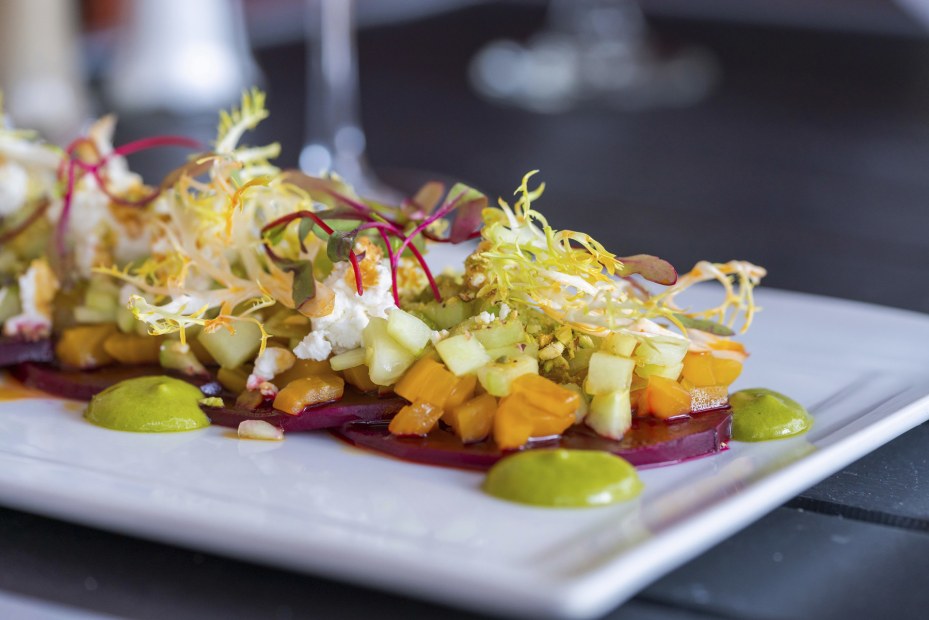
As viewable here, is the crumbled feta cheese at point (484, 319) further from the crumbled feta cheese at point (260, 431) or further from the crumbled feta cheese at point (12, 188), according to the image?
the crumbled feta cheese at point (12, 188)

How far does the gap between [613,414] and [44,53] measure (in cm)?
437

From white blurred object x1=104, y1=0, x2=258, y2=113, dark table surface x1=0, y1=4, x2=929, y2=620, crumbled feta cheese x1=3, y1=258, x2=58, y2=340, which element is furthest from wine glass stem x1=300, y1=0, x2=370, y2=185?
crumbled feta cheese x1=3, y1=258, x2=58, y2=340

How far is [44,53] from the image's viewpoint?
18.1 feet

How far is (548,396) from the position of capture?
185 centimetres

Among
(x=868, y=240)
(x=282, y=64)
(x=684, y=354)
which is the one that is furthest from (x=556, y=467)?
(x=282, y=64)

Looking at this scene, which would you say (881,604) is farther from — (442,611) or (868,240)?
(868,240)

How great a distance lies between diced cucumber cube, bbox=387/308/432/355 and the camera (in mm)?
1955

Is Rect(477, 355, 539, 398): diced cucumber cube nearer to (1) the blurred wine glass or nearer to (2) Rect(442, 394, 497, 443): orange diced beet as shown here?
(2) Rect(442, 394, 497, 443): orange diced beet

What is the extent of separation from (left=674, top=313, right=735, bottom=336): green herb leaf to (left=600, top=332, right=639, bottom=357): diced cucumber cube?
20 cm

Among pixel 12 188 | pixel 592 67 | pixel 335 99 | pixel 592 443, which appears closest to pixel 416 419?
pixel 592 443

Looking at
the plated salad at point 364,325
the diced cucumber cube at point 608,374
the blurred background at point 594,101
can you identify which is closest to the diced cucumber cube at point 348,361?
the plated salad at point 364,325

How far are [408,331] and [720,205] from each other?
2807mm

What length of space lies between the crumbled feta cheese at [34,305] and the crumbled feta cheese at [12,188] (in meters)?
0.20

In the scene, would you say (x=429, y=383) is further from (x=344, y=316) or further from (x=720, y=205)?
(x=720, y=205)
